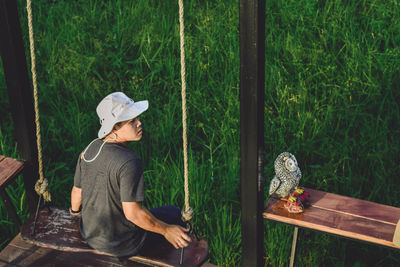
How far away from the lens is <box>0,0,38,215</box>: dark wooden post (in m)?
2.97

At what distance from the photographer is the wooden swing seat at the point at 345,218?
2.63 meters

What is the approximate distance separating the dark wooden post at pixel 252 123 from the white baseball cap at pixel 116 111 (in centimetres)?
54

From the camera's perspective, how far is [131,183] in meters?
2.50

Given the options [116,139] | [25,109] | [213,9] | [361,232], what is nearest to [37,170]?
[25,109]

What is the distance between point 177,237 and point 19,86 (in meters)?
1.36

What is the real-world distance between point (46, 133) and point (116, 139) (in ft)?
6.93

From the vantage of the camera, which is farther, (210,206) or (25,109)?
(210,206)

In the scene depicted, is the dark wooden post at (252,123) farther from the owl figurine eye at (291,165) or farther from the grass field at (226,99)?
the grass field at (226,99)

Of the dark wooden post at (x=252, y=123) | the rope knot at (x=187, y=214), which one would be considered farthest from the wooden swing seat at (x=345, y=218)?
the rope knot at (x=187, y=214)

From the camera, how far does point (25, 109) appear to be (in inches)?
122

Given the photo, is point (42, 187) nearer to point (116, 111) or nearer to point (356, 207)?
point (116, 111)

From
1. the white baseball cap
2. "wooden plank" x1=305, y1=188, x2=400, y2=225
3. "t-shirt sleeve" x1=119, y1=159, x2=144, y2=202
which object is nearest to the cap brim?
the white baseball cap

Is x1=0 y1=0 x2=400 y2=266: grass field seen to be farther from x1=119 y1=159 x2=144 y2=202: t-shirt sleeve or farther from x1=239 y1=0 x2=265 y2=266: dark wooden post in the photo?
x1=119 y1=159 x2=144 y2=202: t-shirt sleeve

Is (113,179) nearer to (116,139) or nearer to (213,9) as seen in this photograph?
(116,139)
